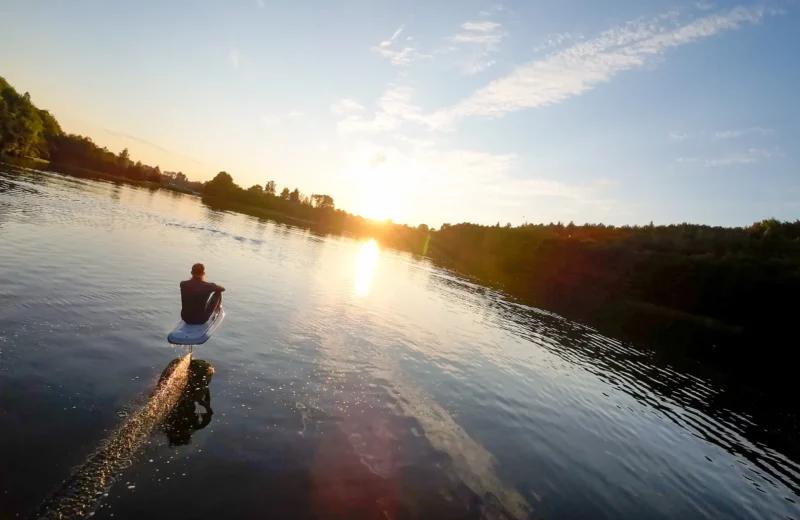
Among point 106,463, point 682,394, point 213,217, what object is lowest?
point 682,394

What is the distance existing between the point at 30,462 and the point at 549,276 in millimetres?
140535

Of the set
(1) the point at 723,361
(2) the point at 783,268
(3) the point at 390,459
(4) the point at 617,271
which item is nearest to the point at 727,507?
(3) the point at 390,459

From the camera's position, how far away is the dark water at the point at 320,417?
9500mm

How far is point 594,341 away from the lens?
148ft

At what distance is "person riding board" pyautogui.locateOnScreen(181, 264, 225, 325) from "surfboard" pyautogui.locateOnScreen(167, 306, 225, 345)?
22 centimetres

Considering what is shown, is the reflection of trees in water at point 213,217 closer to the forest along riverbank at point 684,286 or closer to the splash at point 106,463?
the forest along riverbank at point 684,286

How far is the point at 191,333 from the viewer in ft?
47.4

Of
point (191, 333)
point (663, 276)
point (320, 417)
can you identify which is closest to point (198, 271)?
point (191, 333)

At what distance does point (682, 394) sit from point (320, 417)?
32089mm

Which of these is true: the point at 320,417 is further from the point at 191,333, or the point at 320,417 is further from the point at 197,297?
the point at 197,297

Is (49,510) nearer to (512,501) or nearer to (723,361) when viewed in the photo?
(512,501)

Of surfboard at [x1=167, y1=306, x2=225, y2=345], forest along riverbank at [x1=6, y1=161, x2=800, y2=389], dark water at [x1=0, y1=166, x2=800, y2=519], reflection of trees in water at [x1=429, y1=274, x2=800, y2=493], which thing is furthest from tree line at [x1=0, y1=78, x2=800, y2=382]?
surfboard at [x1=167, y1=306, x2=225, y2=345]

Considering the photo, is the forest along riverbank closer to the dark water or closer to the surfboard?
the dark water

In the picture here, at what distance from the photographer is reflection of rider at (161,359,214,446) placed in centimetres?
1088
